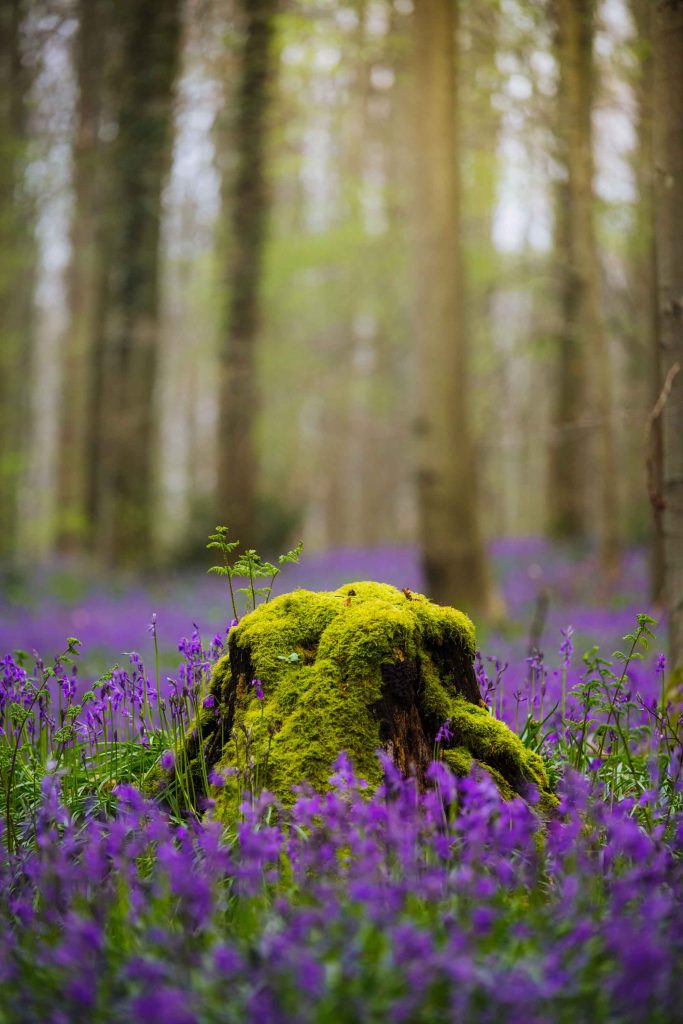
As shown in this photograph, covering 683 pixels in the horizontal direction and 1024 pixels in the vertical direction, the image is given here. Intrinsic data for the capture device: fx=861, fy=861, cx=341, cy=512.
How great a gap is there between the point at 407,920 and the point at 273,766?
1161mm

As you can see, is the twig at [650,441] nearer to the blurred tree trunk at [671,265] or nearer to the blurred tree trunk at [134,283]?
the blurred tree trunk at [671,265]

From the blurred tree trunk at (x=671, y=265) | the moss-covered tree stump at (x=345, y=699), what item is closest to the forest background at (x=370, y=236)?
the blurred tree trunk at (x=671, y=265)

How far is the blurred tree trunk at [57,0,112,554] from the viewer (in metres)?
15.3

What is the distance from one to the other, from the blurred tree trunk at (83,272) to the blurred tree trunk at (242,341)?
260 centimetres

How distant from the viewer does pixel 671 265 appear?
13.0 feet

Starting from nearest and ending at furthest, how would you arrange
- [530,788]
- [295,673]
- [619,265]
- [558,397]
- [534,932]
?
[534,932] < [530,788] < [295,673] < [558,397] < [619,265]

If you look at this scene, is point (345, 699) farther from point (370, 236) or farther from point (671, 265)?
point (370, 236)

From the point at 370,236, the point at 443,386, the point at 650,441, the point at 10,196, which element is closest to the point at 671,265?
the point at 650,441

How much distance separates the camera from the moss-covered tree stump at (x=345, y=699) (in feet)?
9.59

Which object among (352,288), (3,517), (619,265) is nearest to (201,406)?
(352,288)

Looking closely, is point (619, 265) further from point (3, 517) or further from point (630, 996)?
point (630, 996)

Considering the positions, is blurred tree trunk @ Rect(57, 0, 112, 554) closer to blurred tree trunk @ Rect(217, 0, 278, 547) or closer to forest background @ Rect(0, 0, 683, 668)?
forest background @ Rect(0, 0, 683, 668)

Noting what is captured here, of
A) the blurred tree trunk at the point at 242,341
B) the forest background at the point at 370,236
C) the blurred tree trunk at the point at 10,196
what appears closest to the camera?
the forest background at the point at 370,236

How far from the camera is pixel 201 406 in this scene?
41812mm
